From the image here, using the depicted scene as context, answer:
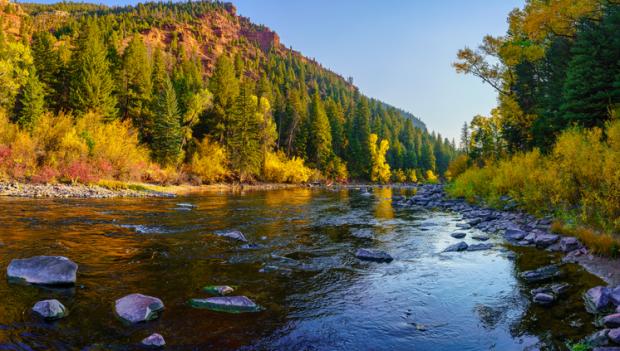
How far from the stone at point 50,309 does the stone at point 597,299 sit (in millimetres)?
7754

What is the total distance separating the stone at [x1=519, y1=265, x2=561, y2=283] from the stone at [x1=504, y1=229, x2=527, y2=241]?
3548 mm

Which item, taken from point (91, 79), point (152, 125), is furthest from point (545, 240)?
point (152, 125)

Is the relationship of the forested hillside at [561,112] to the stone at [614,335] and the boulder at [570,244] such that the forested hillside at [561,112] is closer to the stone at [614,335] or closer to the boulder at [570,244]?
the boulder at [570,244]

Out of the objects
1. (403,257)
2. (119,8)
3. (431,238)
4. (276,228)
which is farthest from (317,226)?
(119,8)

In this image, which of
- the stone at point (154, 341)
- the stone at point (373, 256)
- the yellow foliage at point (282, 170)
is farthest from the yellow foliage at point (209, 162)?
the stone at point (154, 341)

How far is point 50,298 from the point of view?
5.62 m

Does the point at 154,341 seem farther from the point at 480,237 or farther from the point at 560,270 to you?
the point at 480,237

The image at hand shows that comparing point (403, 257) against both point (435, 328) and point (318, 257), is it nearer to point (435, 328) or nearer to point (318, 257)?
point (318, 257)

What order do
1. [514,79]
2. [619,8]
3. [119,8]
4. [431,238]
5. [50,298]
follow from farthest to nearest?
[119,8], [514,79], [619,8], [431,238], [50,298]

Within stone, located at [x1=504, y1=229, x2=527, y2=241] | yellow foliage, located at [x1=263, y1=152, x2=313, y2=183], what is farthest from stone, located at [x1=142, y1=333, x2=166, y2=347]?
yellow foliage, located at [x1=263, y1=152, x2=313, y2=183]

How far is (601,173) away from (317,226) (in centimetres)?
917

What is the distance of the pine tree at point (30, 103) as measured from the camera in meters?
34.1

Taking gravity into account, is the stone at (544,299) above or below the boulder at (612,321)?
below

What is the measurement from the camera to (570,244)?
29.6ft
